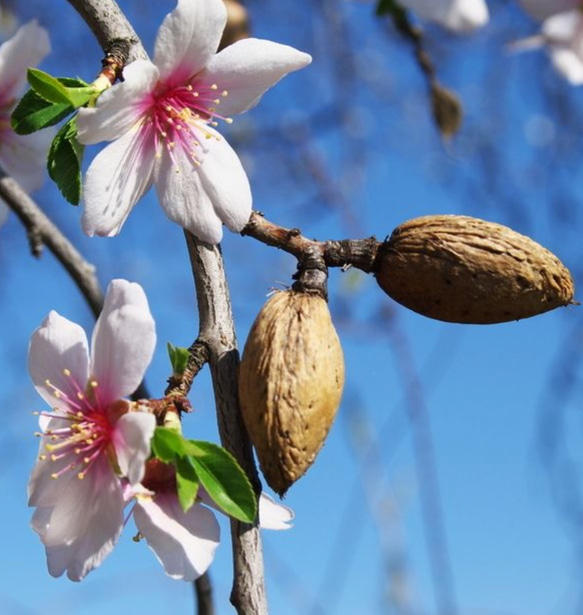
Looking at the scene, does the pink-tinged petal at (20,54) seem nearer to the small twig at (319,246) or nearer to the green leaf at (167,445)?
the small twig at (319,246)

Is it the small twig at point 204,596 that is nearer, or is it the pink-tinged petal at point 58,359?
the pink-tinged petal at point 58,359

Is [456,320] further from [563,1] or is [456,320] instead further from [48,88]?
[563,1]

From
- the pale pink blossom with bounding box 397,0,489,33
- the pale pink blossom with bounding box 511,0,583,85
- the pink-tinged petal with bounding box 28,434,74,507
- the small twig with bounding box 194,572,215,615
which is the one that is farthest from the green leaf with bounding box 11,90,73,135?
the pale pink blossom with bounding box 511,0,583,85

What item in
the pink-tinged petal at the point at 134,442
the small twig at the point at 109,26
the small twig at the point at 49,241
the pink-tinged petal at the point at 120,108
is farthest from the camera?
the small twig at the point at 49,241

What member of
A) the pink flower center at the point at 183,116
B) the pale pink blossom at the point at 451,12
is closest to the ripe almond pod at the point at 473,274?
the pink flower center at the point at 183,116

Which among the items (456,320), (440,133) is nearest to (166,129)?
(456,320)

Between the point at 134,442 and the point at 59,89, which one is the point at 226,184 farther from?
the point at 134,442
